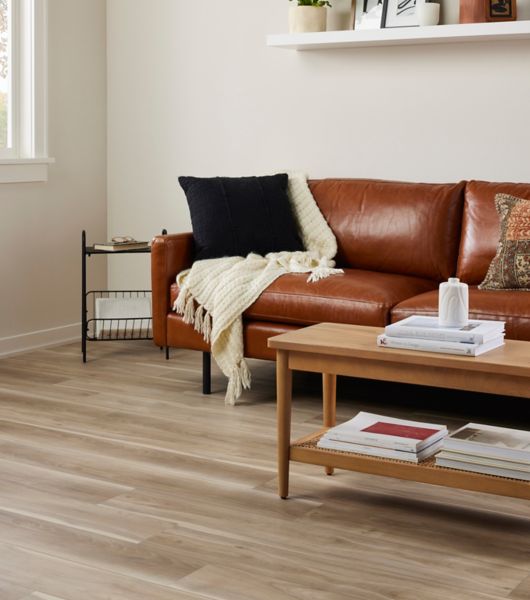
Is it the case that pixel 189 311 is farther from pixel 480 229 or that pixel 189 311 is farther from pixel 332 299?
pixel 480 229

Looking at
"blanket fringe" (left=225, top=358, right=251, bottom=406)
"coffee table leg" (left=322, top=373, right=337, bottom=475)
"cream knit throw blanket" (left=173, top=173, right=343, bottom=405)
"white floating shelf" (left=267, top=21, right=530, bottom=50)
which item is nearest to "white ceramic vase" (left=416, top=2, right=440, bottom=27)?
"white floating shelf" (left=267, top=21, right=530, bottom=50)

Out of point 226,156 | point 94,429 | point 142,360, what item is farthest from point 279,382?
point 226,156

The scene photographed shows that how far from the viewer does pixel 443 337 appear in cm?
250

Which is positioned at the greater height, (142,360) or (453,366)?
(453,366)

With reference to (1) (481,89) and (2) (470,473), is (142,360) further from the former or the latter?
(2) (470,473)

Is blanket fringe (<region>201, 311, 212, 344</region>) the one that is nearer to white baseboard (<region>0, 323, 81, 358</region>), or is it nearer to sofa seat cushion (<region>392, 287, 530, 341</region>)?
sofa seat cushion (<region>392, 287, 530, 341</region>)

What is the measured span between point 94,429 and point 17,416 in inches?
13.8

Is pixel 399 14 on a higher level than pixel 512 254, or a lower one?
higher

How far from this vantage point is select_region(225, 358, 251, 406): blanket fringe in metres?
3.81

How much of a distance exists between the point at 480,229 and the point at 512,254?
11.8 inches

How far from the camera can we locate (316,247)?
167 inches

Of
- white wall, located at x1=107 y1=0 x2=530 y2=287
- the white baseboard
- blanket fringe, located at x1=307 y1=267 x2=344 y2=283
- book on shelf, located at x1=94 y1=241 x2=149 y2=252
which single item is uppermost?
white wall, located at x1=107 y1=0 x2=530 y2=287

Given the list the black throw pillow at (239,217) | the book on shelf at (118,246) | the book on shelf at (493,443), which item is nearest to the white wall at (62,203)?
the book on shelf at (118,246)

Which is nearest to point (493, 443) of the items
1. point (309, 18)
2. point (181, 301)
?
point (181, 301)
